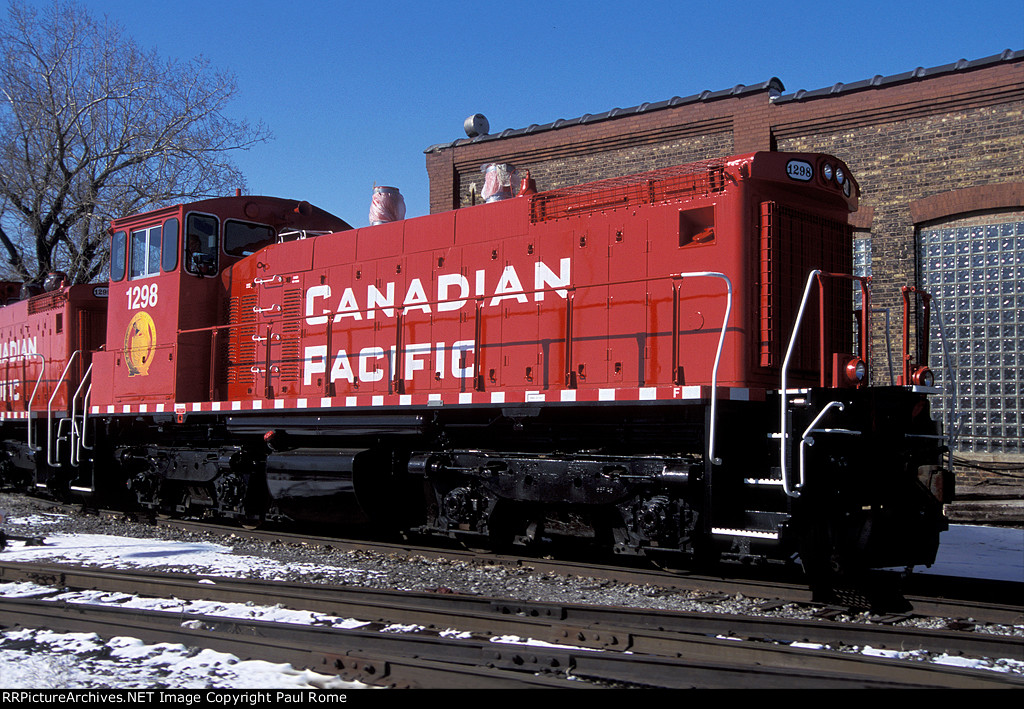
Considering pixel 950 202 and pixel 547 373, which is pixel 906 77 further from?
pixel 547 373

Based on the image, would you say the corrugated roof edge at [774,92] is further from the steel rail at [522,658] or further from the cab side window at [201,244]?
the steel rail at [522,658]

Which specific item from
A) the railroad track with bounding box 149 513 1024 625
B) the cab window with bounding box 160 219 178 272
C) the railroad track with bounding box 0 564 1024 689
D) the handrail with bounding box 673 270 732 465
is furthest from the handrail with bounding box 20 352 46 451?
the handrail with bounding box 673 270 732 465

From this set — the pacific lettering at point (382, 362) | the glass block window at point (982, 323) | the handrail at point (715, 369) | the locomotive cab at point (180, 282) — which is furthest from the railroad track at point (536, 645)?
the glass block window at point (982, 323)

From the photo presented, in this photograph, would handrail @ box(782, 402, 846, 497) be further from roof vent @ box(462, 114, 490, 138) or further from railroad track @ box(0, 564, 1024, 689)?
roof vent @ box(462, 114, 490, 138)

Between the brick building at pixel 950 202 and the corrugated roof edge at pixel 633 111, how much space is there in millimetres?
87

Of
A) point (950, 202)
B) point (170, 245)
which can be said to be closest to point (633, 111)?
point (950, 202)

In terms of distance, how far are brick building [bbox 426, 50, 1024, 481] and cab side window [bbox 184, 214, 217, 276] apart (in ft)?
28.1

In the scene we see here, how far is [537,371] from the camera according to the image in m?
8.05

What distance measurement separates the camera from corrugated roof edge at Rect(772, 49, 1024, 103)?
40.3 feet

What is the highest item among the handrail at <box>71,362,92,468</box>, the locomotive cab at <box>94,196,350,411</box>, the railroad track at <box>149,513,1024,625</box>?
the locomotive cab at <box>94,196,350,411</box>

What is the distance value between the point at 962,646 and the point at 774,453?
1.85 meters

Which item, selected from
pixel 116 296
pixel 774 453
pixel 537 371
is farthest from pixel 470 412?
pixel 116 296

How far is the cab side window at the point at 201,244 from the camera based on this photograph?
10.7 m
